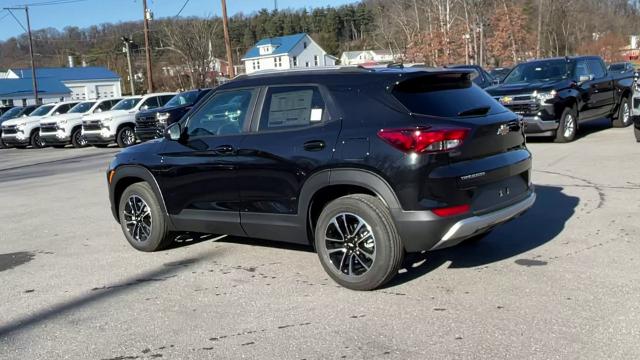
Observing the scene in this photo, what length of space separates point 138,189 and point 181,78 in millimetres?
54860

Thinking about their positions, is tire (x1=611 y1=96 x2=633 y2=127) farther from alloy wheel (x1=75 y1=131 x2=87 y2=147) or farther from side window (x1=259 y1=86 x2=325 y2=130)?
alloy wheel (x1=75 y1=131 x2=87 y2=147)

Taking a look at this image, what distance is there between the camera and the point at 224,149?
5664mm

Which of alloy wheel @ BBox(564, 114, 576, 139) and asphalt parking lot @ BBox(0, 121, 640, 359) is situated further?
alloy wheel @ BBox(564, 114, 576, 139)

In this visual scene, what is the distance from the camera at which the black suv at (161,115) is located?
771 inches

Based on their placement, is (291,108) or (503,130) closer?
(503,130)

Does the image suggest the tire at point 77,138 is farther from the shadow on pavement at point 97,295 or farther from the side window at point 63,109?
the shadow on pavement at point 97,295

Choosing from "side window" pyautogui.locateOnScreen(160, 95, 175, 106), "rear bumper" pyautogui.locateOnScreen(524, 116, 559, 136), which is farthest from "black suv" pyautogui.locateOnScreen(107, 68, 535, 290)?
"side window" pyautogui.locateOnScreen(160, 95, 175, 106)

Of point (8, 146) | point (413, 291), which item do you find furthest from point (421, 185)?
point (8, 146)

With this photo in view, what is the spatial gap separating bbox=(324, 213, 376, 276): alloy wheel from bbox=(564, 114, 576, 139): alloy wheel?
10.2 m

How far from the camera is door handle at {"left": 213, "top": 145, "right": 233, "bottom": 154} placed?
5.61 m

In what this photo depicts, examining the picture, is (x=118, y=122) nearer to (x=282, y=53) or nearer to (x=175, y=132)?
(x=175, y=132)

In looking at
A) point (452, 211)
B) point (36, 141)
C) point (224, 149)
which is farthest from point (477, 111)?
point (36, 141)

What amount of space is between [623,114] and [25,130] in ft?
76.3

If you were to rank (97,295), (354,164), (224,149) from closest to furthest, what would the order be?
1. (354,164)
2. (97,295)
3. (224,149)
